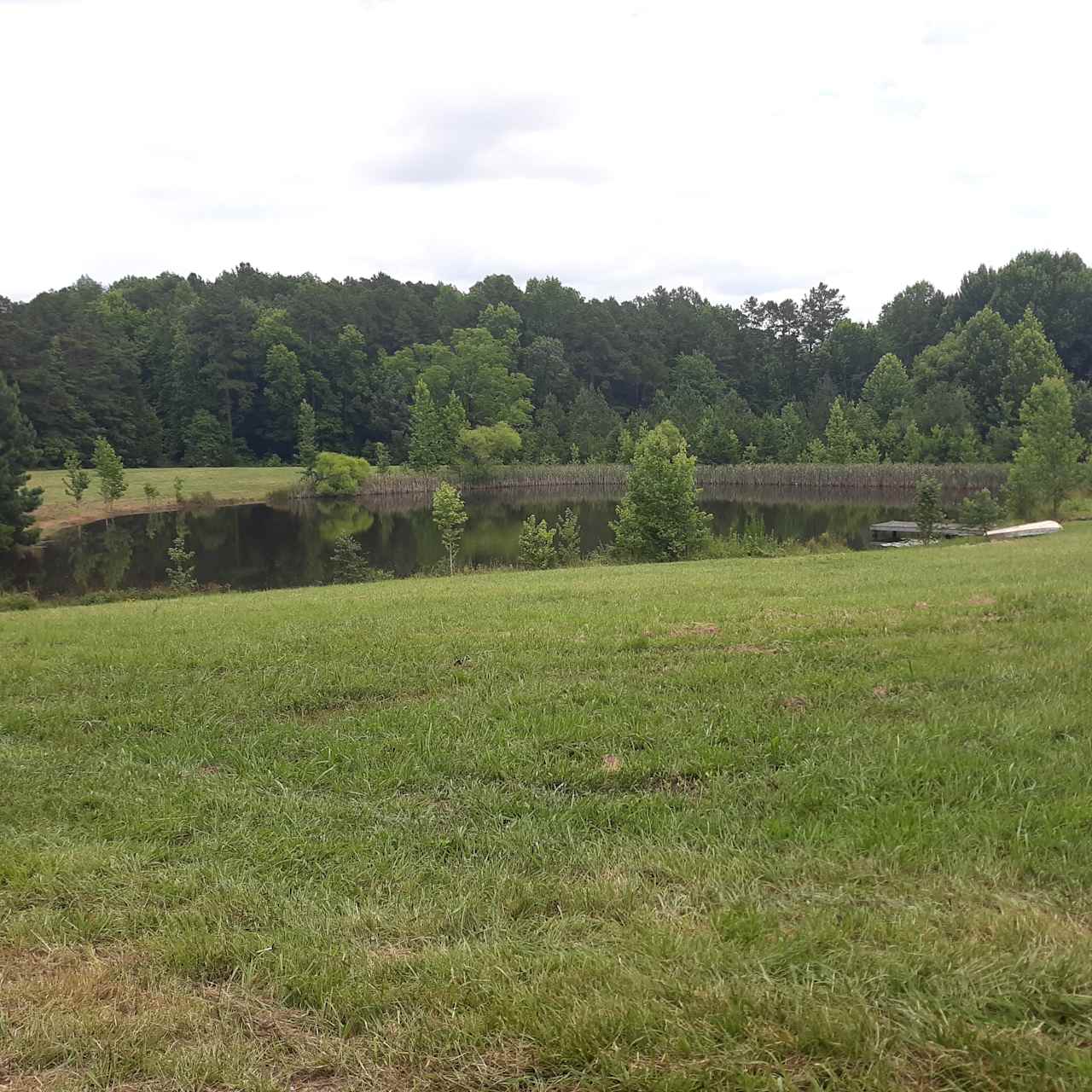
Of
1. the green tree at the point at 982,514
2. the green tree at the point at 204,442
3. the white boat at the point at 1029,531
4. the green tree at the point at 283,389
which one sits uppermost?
the green tree at the point at 283,389

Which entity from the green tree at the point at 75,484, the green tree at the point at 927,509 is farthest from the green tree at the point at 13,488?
the green tree at the point at 927,509

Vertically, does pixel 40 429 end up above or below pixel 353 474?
above

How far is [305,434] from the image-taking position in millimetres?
90375

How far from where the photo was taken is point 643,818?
5.04 meters

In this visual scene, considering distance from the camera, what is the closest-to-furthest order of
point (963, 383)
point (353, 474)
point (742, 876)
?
point (742, 876) → point (353, 474) → point (963, 383)

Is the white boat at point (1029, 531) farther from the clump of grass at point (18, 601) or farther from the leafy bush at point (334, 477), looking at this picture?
the leafy bush at point (334, 477)

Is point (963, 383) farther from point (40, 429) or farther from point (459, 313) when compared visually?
point (40, 429)

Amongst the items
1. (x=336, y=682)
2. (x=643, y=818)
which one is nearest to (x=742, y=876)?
(x=643, y=818)

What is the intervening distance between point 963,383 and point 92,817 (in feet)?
304

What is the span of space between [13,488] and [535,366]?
77.2m

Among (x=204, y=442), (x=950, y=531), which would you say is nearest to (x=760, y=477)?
(x=950, y=531)

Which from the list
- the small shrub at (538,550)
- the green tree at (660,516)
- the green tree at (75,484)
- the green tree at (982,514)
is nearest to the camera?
the small shrub at (538,550)

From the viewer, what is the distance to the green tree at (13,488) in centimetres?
3541

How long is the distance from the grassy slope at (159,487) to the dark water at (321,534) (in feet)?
7.99
